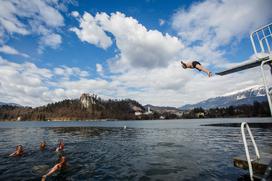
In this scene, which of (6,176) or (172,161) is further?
(172,161)

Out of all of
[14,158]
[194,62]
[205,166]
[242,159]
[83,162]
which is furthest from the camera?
[14,158]

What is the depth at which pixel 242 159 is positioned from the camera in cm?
1453

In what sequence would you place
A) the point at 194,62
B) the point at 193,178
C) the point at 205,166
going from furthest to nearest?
1. the point at 205,166
2. the point at 193,178
3. the point at 194,62

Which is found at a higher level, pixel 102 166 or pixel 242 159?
pixel 242 159

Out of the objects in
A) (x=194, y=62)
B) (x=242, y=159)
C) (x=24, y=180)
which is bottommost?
(x=24, y=180)

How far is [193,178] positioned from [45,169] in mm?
18071

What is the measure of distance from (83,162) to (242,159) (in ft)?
70.0

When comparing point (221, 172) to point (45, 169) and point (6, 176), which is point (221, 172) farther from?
point (6, 176)

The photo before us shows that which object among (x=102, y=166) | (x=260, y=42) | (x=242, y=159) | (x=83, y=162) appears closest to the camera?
(x=260, y=42)

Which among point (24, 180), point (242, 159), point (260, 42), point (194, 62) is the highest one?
point (260, 42)

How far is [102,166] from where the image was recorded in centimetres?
2556

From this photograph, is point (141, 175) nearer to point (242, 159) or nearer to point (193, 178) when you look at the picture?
point (193, 178)

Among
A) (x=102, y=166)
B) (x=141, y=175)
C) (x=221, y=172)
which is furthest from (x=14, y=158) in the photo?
(x=221, y=172)

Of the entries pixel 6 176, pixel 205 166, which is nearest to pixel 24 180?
pixel 6 176
